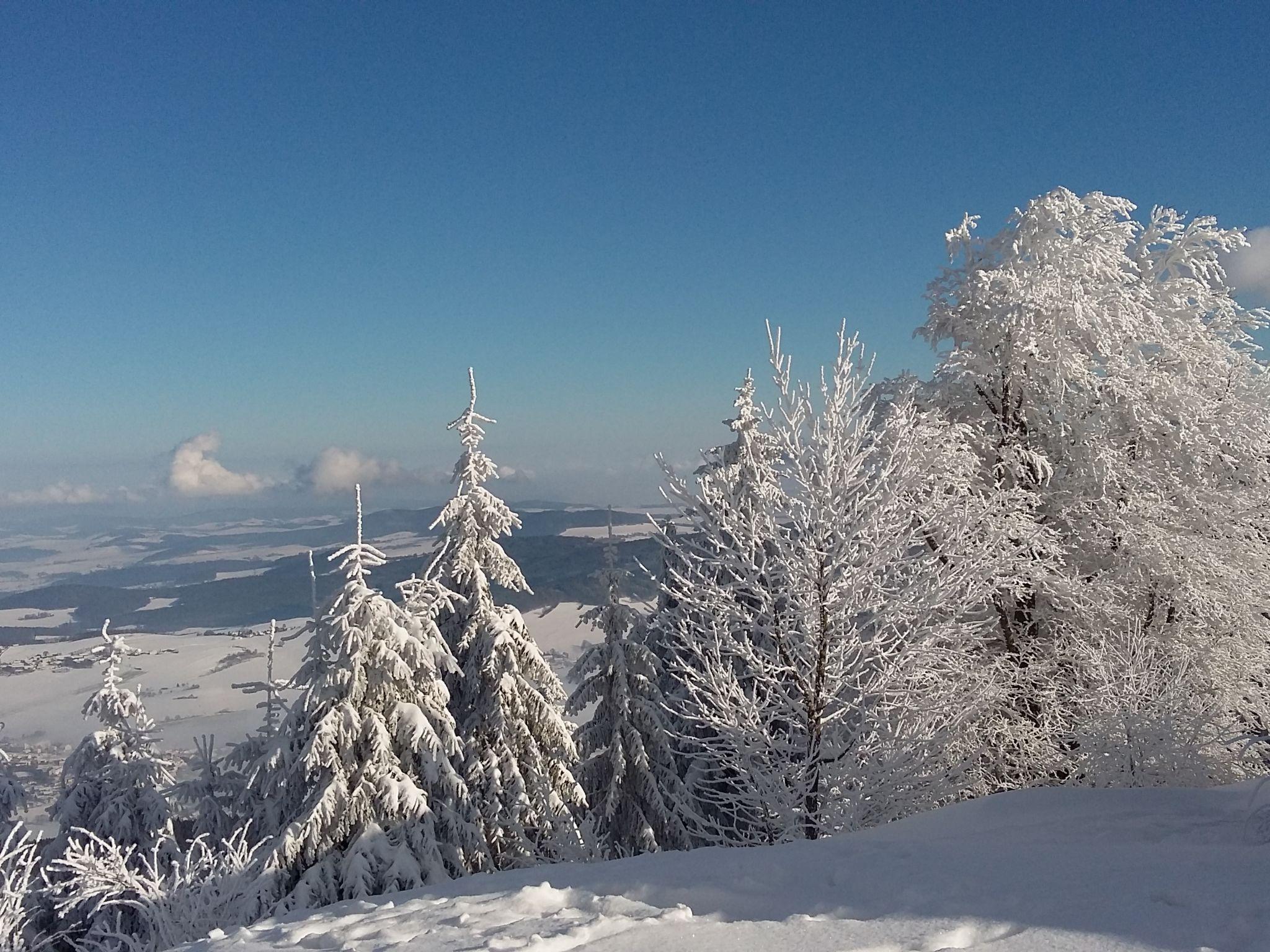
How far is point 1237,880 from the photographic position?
4.52 metres

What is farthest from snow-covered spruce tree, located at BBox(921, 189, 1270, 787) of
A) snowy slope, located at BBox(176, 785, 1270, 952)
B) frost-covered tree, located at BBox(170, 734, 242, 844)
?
frost-covered tree, located at BBox(170, 734, 242, 844)

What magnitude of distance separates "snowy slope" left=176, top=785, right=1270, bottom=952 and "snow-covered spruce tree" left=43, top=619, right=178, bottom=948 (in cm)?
1264

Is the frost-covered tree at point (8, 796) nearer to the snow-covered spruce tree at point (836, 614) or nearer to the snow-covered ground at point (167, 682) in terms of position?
the snow-covered spruce tree at point (836, 614)

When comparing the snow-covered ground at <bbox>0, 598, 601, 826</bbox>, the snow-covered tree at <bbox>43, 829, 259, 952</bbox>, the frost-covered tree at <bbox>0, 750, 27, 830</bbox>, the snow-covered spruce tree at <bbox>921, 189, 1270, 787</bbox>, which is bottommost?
the snow-covered ground at <bbox>0, 598, 601, 826</bbox>

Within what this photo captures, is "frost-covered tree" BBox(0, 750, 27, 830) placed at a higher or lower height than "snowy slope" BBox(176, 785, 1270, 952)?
lower

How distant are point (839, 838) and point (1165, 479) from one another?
31.3ft

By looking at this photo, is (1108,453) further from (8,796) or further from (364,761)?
(8,796)

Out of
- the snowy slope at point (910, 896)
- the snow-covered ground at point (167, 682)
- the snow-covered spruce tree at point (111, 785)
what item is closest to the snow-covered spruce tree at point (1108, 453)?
the snowy slope at point (910, 896)

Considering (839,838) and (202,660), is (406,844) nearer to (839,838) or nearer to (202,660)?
(839,838)

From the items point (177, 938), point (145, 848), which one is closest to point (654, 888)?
point (177, 938)

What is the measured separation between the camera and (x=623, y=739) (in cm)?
1683

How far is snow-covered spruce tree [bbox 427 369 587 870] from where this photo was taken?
46.6 feet

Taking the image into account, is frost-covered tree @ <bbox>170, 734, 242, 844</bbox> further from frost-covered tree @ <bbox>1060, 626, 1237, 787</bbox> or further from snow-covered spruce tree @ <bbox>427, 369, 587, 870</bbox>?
frost-covered tree @ <bbox>1060, 626, 1237, 787</bbox>

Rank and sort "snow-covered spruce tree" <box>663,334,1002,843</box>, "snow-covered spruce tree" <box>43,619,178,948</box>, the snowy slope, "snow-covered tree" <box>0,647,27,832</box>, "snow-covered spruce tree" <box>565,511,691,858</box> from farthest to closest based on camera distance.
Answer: "snow-covered tree" <box>0,647,27,832</box>
"snow-covered spruce tree" <box>565,511,691,858</box>
"snow-covered spruce tree" <box>43,619,178,948</box>
"snow-covered spruce tree" <box>663,334,1002,843</box>
the snowy slope
